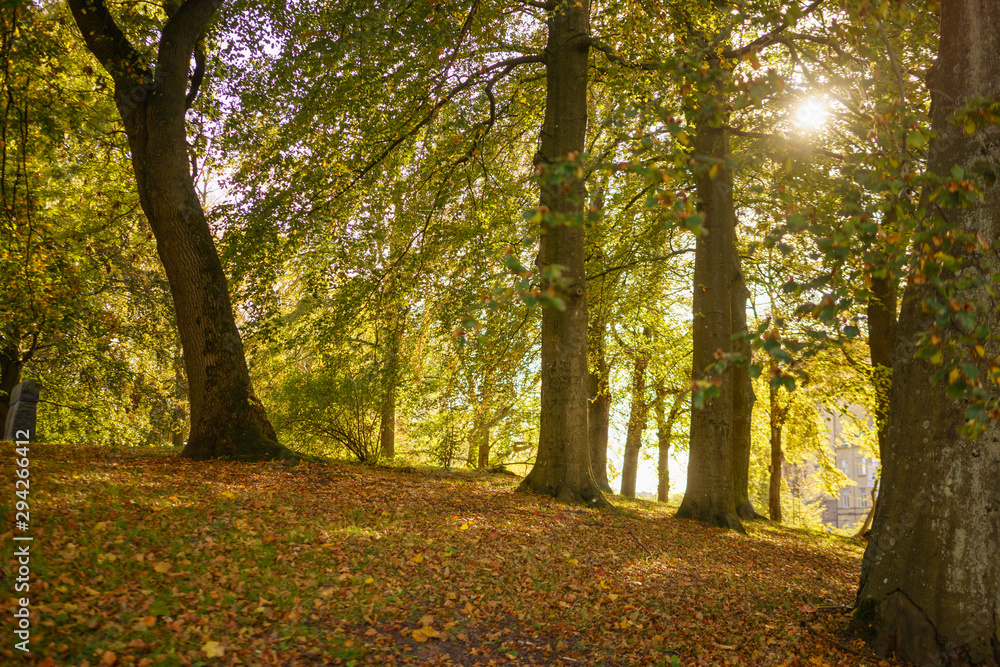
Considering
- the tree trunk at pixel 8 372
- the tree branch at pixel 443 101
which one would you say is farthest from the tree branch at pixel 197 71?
the tree trunk at pixel 8 372

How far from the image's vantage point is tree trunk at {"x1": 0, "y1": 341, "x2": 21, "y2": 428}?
15.5 m

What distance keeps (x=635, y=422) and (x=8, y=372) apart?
1747 cm

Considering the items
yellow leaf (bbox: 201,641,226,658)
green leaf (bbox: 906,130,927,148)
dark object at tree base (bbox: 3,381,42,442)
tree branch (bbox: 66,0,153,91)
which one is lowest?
yellow leaf (bbox: 201,641,226,658)

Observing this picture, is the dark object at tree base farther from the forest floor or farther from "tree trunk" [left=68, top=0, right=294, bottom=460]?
"tree trunk" [left=68, top=0, right=294, bottom=460]

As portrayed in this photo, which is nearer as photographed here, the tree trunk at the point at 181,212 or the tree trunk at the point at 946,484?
the tree trunk at the point at 946,484

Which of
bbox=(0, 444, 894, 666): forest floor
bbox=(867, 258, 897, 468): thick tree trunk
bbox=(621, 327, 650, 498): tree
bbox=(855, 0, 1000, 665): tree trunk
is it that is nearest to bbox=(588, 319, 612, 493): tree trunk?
bbox=(621, 327, 650, 498): tree

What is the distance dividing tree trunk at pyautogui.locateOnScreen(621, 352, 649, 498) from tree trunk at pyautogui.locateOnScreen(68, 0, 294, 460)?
10.6 m

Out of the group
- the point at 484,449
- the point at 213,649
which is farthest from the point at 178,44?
the point at 484,449

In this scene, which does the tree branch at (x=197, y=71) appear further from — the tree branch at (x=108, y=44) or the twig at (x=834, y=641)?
the twig at (x=834, y=641)

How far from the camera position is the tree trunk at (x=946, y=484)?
4461 mm

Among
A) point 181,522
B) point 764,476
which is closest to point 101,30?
point 181,522

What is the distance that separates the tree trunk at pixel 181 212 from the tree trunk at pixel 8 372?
10.2 m

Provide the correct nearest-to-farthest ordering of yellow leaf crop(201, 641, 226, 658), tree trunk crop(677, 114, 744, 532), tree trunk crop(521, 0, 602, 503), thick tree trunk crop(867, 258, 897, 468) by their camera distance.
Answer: yellow leaf crop(201, 641, 226, 658) < tree trunk crop(521, 0, 602, 503) < tree trunk crop(677, 114, 744, 532) < thick tree trunk crop(867, 258, 897, 468)

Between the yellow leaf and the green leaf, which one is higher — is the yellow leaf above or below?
below
